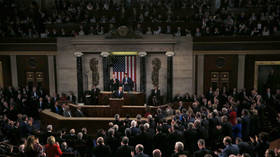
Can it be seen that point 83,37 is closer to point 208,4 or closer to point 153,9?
point 153,9

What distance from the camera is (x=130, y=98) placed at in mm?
16641

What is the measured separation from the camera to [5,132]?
11234 mm

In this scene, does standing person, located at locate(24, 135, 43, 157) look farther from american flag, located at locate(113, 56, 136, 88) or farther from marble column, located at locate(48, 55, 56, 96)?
marble column, located at locate(48, 55, 56, 96)

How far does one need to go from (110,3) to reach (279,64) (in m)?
11.9

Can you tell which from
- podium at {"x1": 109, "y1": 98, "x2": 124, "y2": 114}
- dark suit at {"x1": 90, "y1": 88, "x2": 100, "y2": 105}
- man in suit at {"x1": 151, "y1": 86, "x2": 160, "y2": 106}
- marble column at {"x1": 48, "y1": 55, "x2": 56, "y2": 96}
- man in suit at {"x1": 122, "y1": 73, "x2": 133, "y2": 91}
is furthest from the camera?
marble column at {"x1": 48, "y1": 55, "x2": 56, "y2": 96}

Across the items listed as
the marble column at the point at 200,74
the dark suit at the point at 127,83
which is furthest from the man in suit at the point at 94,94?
the marble column at the point at 200,74

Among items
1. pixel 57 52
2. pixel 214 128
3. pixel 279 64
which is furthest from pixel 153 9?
pixel 214 128

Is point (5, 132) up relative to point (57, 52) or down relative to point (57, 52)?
down

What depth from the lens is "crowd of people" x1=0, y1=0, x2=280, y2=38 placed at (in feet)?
58.6

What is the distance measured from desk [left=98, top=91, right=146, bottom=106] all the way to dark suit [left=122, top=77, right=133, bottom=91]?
44 centimetres

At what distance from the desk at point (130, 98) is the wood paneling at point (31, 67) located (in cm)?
434

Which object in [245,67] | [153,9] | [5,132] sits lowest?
[5,132]

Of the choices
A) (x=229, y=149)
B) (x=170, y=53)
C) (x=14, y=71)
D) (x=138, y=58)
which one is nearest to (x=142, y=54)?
(x=138, y=58)

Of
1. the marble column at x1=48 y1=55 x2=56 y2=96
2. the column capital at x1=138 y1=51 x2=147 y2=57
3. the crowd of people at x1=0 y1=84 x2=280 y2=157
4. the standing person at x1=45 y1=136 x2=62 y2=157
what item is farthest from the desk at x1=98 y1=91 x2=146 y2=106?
the standing person at x1=45 y1=136 x2=62 y2=157
